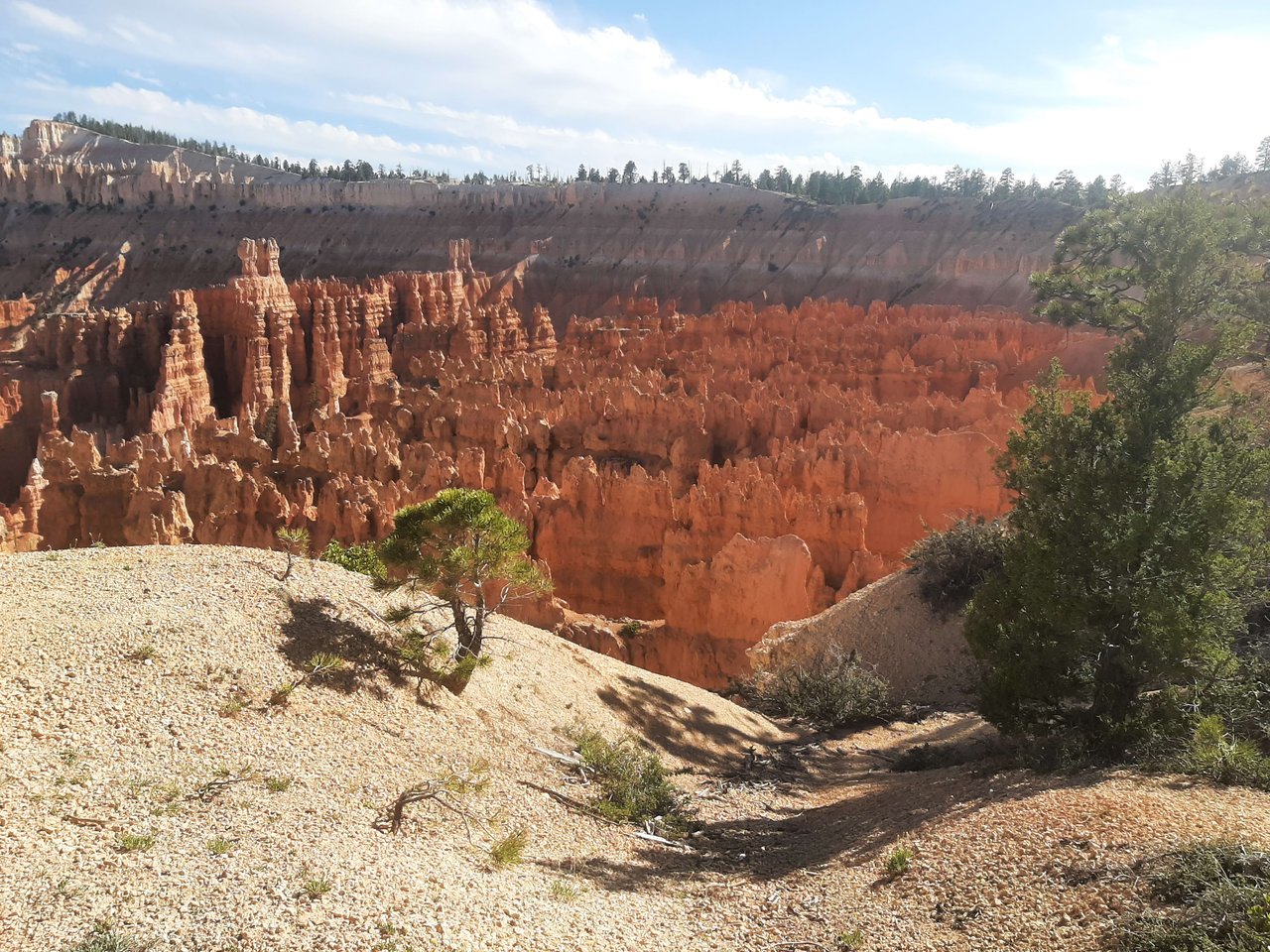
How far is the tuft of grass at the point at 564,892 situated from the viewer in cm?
746

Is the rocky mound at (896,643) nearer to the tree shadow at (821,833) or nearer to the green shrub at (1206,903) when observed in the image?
the tree shadow at (821,833)

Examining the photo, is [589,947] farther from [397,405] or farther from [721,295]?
[721,295]

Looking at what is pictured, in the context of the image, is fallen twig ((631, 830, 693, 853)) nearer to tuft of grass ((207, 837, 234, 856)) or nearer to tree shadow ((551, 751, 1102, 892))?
tree shadow ((551, 751, 1102, 892))

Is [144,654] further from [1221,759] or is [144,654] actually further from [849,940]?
[1221,759]

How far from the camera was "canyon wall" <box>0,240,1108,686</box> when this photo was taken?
834 inches

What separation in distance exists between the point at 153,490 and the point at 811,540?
55.7 feet

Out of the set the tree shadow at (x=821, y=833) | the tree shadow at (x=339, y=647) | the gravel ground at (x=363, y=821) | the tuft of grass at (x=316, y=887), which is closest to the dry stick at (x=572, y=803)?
the gravel ground at (x=363, y=821)

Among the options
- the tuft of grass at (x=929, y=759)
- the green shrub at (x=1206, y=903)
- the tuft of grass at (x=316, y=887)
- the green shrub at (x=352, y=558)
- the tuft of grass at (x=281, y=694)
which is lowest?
the tuft of grass at (x=929, y=759)

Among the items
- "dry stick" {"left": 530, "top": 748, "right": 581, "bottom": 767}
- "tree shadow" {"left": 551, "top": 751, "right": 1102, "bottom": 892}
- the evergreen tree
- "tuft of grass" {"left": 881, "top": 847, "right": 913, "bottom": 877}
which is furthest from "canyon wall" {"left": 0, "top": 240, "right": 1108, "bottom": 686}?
"tuft of grass" {"left": 881, "top": 847, "right": 913, "bottom": 877}

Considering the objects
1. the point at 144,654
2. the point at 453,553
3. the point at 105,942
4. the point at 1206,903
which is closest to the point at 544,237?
the point at 453,553

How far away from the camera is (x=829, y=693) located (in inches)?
618

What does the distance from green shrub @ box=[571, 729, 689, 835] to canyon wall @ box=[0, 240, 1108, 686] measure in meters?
6.85

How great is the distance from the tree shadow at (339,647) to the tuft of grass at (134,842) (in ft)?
9.90

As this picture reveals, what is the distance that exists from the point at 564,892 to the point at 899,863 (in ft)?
10.6
